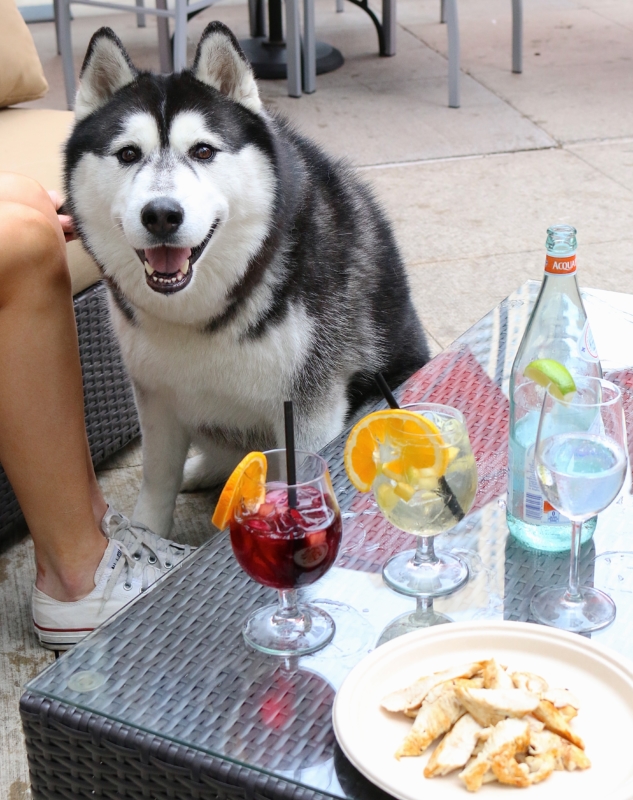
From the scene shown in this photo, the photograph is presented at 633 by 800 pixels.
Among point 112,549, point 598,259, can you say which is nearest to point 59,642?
point 112,549

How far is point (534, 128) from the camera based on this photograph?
16.3 feet

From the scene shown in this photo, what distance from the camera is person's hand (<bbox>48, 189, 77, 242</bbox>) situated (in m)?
2.13

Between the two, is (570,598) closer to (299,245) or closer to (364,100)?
(299,245)

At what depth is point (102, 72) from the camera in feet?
6.11

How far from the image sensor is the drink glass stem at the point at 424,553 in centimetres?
134

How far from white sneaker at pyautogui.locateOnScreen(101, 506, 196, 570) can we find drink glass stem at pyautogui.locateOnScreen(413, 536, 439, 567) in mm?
760

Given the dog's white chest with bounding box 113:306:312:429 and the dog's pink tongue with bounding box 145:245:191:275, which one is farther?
the dog's white chest with bounding box 113:306:312:429

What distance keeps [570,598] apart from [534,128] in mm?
4151

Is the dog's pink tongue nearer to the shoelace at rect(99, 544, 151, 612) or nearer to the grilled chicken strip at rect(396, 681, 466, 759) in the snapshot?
the shoelace at rect(99, 544, 151, 612)

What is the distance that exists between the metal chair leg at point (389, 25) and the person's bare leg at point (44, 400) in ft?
15.3

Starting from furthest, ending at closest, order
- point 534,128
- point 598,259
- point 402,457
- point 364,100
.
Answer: point 364,100 < point 534,128 < point 598,259 < point 402,457

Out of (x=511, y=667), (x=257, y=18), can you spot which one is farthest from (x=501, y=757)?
(x=257, y=18)

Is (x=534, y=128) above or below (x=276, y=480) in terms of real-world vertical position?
below

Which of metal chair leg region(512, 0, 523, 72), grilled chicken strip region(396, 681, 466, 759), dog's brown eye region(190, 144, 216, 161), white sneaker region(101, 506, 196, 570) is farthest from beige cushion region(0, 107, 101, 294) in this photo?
metal chair leg region(512, 0, 523, 72)
